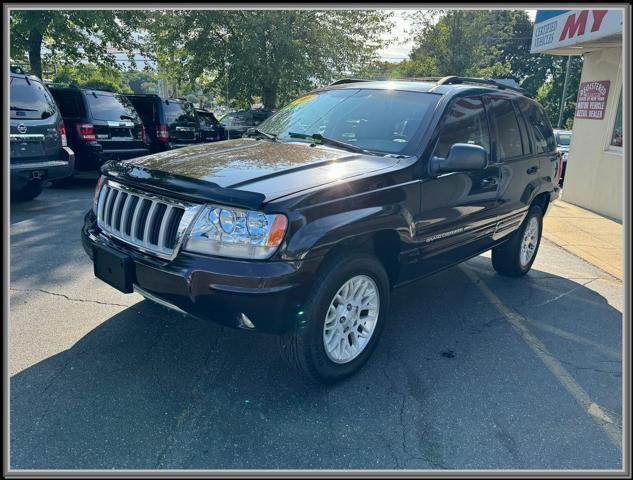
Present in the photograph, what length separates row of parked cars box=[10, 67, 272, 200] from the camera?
678 cm

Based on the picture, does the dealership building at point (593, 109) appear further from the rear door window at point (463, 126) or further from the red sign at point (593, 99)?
the rear door window at point (463, 126)

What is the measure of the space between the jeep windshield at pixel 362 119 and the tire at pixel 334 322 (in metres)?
0.98

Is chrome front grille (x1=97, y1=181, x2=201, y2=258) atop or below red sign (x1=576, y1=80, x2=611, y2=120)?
below

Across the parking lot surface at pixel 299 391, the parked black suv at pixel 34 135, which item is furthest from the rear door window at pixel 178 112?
the parking lot surface at pixel 299 391

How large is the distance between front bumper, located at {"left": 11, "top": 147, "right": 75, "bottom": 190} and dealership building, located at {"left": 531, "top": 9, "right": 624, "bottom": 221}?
8.79 metres

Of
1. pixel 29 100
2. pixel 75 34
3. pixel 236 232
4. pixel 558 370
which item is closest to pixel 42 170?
pixel 29 100

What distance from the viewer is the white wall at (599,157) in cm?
934

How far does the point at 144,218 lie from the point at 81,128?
7.07 metres

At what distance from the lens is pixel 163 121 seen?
11.2 meters

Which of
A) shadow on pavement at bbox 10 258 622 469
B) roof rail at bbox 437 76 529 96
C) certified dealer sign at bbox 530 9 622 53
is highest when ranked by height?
certified dealer sign at bbox 530 9 622 53

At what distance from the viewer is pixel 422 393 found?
3.14m

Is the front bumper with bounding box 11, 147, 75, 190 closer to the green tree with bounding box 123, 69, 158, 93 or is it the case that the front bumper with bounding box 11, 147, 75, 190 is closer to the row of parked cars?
the row of parked cars

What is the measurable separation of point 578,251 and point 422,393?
4.87 m

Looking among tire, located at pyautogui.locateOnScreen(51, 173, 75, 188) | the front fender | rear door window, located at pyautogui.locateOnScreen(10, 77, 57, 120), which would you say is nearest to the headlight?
the front fender
